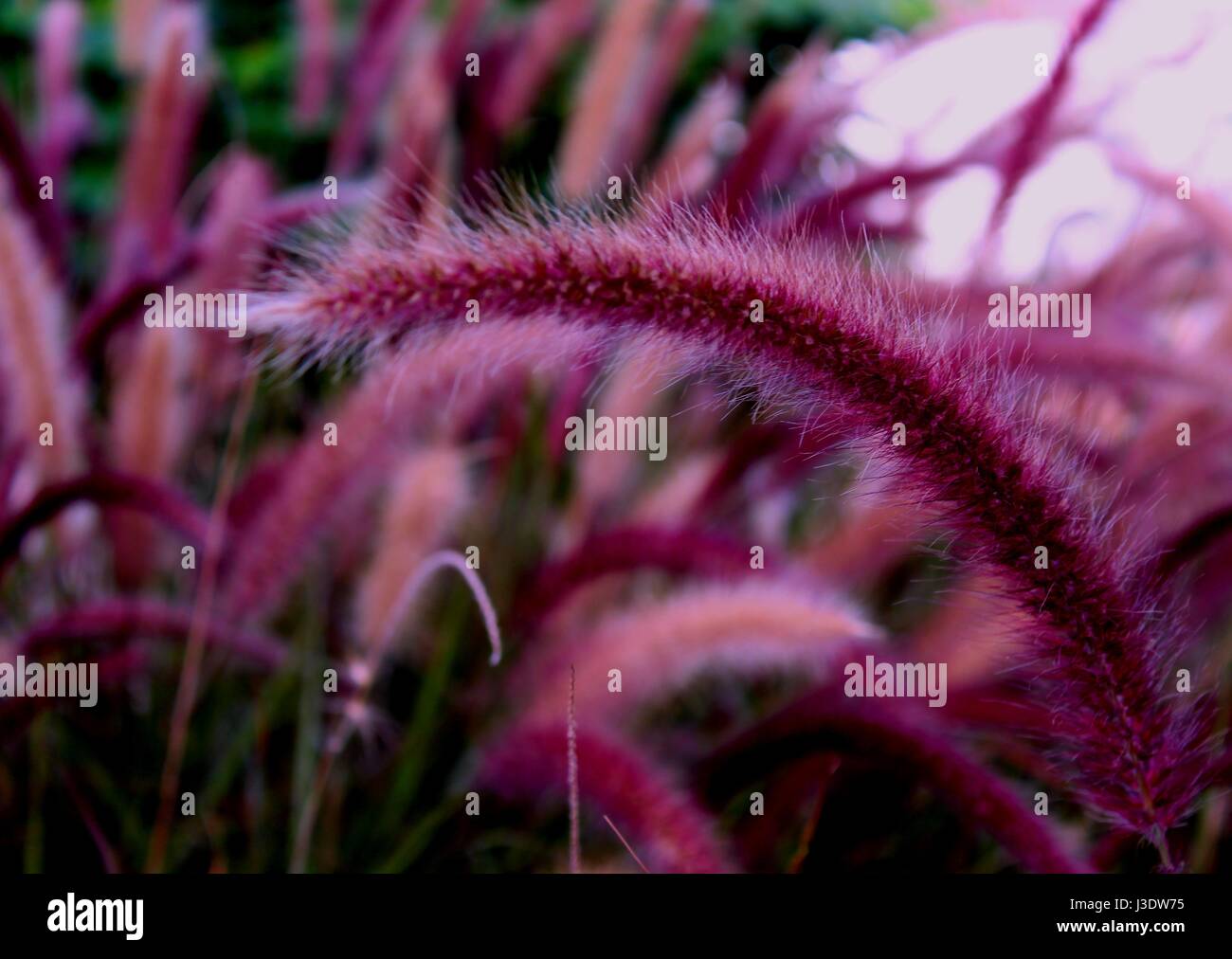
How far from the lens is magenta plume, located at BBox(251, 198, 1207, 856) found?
2.13ft

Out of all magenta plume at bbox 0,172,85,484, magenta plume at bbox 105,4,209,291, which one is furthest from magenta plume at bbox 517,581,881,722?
magenta plume at bbox 105,4,209,291

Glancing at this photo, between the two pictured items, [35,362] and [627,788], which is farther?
[35,362]

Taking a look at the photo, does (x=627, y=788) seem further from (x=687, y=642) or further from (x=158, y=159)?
(x=158, y=159)

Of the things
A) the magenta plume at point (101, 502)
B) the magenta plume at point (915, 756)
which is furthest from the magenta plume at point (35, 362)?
the magenta plume at point (915, 756)

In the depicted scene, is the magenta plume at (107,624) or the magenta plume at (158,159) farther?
the magenta plume at (158,159)

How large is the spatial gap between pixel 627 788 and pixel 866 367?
1.55 feet

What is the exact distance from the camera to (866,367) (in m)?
0.65

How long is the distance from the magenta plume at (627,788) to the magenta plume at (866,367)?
356mm

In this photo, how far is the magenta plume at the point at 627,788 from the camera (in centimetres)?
90

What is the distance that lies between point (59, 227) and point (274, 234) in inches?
23.6

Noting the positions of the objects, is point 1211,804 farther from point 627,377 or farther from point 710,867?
point 627,377

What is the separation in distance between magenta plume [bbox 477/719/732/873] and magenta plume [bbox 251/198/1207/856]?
36 centimetres

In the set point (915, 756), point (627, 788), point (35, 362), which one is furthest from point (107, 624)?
point (915, 756)

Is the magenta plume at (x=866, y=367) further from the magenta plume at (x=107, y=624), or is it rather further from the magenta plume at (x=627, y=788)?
the magenta plume at (x=107, y=624)
